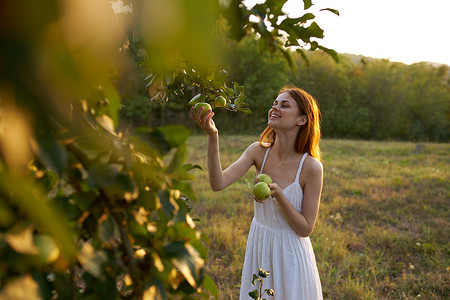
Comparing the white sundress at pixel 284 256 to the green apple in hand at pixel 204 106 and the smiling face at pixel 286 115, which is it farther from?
the green apple in hand at pixel 204 106

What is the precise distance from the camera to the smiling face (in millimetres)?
1988

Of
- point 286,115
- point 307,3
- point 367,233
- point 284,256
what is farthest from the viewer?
point 367,233

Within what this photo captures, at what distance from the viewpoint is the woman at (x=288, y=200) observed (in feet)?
6.08

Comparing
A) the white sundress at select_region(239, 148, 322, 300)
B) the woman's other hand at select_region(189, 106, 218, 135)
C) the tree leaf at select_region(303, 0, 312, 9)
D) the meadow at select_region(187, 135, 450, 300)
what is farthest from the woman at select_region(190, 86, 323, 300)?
the tree leaf at select_region(303, 0, 312, 9)

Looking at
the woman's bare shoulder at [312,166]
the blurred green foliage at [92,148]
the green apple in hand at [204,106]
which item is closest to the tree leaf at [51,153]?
the blurred green foliage at [92,148]

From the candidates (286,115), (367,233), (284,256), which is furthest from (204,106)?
(367,233)

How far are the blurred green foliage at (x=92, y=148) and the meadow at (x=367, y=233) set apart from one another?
2362 millimetres

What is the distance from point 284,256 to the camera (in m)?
1.87

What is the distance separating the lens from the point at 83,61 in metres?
0.26

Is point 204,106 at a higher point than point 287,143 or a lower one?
higher

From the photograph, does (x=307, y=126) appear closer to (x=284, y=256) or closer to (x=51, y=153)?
(x=284, y=256)

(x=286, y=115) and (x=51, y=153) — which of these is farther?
(x=286, y=115)

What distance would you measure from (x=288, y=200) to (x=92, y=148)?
5.35 feet

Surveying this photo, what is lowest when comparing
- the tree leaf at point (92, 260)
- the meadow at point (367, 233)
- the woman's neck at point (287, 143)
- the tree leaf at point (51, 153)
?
the meadow at point (367, 233)
